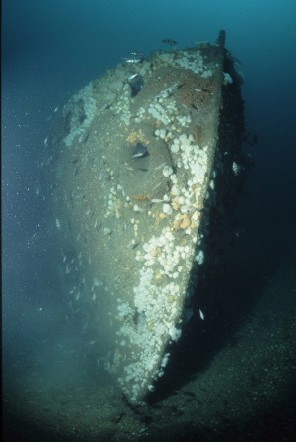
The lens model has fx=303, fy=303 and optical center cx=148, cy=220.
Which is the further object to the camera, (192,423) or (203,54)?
(203,54)

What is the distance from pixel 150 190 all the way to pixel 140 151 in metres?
0.46

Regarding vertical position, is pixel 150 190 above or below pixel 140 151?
below

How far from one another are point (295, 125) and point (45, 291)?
13.0 metres

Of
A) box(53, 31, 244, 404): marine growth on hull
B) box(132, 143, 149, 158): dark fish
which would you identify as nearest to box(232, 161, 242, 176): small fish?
box(53, 31, 244, 404): marine growth on hull

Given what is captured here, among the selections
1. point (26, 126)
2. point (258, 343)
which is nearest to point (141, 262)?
point (258, 343)

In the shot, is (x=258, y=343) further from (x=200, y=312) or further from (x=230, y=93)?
(x=230, y=93)

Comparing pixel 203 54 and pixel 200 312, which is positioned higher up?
pixel 203 54

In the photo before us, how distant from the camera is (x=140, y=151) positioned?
3.28m

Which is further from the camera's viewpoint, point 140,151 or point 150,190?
point 140,151

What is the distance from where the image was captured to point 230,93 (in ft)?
10.4

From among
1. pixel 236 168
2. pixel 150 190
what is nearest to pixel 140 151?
pixel 150 190

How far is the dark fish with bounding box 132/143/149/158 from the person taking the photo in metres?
3.23

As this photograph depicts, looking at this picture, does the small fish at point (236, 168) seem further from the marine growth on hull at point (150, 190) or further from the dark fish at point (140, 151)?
the dark fish at point (140, 151)

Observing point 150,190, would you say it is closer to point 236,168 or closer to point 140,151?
point 140,151
